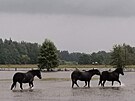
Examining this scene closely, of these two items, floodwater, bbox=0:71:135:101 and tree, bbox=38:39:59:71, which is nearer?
floodwater, bbox=0:71:135:101

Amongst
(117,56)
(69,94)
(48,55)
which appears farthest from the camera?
(117,56)

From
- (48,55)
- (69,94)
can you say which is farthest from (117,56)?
(69,94)

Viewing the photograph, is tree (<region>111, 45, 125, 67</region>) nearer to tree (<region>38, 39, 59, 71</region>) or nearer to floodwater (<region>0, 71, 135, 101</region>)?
tree (<region>38, 39, 59, 71</region>)

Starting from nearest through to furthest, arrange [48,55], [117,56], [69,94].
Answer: [69,94] < [48,55] < [117,56]

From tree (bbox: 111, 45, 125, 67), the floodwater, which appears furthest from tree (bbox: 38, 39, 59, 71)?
the floodwater

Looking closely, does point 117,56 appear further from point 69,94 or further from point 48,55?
point 69,94

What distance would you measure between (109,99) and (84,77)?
12540mm

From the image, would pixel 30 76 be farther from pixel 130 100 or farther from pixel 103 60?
pixel 103 60

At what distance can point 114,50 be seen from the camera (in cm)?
12262

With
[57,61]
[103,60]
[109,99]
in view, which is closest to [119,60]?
[57,61]

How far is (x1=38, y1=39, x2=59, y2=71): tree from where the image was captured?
101500 mm

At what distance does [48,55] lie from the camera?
333 feet

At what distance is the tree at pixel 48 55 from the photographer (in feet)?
333

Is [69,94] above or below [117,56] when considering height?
below
